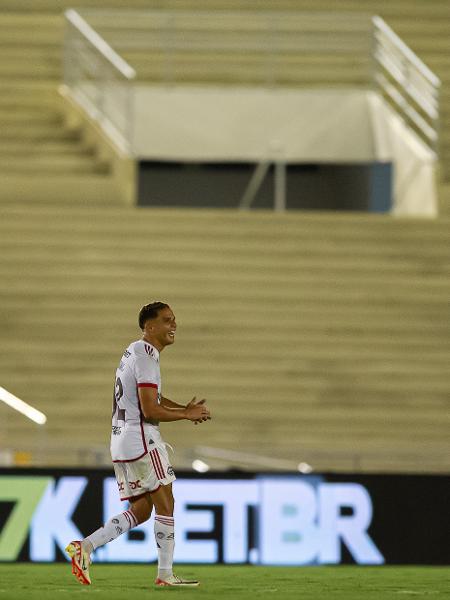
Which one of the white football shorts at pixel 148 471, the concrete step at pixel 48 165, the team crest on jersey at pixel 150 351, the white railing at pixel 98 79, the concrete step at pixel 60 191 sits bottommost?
the white football shorts at pixel 148 471

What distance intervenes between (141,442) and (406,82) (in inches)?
443

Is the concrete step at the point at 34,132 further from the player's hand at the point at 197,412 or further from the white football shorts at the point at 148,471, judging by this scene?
the player's hand at the point at 197,412

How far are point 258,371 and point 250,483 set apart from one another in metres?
4.39

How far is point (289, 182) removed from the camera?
67.3 feet

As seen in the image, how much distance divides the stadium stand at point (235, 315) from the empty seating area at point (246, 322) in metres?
0.01

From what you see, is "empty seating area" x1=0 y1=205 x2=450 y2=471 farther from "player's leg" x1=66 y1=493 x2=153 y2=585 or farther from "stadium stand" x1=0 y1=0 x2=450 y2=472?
"player's leg" x1=66 y1=493 x2=153 y2=585

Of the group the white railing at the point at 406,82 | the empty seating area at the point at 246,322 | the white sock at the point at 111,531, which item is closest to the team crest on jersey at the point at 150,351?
the white sock at the point at 111,531

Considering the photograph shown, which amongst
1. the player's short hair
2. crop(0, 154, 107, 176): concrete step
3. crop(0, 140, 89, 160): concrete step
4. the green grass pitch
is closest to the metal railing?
crop(0, 140, 89, 160): concrete step

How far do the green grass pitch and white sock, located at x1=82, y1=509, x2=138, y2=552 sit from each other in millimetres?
253

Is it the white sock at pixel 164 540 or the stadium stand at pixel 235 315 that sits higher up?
the stadium stand at pixel 235 315

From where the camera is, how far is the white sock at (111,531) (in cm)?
888

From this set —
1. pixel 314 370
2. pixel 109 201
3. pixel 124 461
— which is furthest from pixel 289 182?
pixel 124 461

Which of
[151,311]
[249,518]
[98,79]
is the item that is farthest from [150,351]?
[98,79]

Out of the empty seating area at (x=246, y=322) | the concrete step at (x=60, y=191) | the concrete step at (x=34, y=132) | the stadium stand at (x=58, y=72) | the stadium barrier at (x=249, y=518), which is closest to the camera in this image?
the stadium barrier at (x=249, y=518)
